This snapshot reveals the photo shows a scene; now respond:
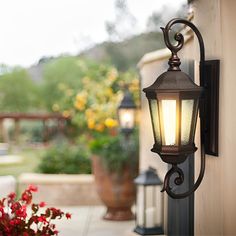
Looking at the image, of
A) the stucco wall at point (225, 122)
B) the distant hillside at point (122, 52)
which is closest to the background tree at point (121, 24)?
the distant hillside at point (122, 52)

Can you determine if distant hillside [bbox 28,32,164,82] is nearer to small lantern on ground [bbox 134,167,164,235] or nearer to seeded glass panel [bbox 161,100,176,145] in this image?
small lantern on ground [bbox 134,167,164,235]

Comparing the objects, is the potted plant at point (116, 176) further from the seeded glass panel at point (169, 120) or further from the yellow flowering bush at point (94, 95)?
the seeded glass panel at point (169, 120)

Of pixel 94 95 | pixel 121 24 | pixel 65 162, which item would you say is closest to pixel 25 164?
pixel 65 162

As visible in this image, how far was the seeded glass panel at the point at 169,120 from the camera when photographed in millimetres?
2271

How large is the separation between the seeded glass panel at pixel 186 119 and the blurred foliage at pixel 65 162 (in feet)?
16.2

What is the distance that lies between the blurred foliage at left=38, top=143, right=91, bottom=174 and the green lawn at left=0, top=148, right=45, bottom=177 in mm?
583

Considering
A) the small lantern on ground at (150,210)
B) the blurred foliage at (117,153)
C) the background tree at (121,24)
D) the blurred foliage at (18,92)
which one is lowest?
the small lantern on ground at (150,210)

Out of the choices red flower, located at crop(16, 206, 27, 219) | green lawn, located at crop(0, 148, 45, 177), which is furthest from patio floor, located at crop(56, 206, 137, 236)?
red flower, located at crop(16, 206, 27, 219)

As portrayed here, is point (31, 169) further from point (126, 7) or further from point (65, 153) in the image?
point (126, 7)

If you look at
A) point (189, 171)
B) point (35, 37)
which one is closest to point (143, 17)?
point (35, 37)

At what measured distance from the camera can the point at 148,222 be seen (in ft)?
14.9

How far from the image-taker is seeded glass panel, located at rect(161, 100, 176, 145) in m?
2.27

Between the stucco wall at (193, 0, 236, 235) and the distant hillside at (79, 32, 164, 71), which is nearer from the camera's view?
the stucco wall at (193, 0, 236, 235)

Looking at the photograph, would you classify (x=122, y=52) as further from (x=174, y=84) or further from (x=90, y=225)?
(x=174, y=84)
